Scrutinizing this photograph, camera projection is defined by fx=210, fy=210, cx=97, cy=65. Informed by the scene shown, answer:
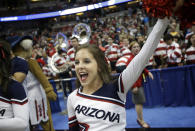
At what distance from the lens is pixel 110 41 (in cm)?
703

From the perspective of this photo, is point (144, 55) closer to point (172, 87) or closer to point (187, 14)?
point (187, 14)

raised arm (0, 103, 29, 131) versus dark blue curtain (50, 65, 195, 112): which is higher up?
raised arm (0, 103, 29, 131)

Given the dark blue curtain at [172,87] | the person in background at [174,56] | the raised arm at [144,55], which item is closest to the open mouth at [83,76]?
the raised arm at [144,55]

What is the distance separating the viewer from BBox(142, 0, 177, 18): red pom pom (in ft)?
2.65

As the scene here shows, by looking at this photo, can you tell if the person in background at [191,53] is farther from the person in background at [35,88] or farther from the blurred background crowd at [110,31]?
the person in background at [35,88]

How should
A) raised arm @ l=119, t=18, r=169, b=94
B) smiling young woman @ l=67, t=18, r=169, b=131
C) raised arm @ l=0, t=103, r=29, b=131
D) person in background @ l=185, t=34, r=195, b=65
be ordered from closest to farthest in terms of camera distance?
raised arm @ l=119, t=18, r=169, b=94 → raised arm @ l=0, t=103, r=29, b=131 → smiling young woman @ l=67, t=18, r=169, b=131 → person in background @ l=185, t=34, r=195, b=65

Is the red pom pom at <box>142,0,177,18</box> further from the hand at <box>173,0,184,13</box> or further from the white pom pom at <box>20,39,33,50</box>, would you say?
the white pom pom at <box>20,39,33,50</box>

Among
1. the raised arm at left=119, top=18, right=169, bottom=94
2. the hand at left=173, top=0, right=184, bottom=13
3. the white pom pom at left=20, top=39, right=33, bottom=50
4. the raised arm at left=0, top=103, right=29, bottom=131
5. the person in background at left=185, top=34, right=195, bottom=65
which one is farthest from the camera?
the person in background at left=185, top=34, right=195, bottom=65

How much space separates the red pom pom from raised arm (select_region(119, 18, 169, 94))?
0.33 ft

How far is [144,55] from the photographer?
114 cm

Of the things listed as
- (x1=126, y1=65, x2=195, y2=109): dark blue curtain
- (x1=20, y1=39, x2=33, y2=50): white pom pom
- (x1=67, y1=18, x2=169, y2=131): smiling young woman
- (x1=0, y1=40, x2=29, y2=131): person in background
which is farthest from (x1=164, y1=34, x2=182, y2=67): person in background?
(x1=0, y1=40, x2=29, y2=131): person in background

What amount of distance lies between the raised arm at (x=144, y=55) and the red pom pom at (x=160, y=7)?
10cm

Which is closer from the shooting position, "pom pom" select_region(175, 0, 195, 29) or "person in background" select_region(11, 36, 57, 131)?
"pom pom" select_region(175, 0, 195, 29)

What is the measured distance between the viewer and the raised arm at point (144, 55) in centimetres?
101
